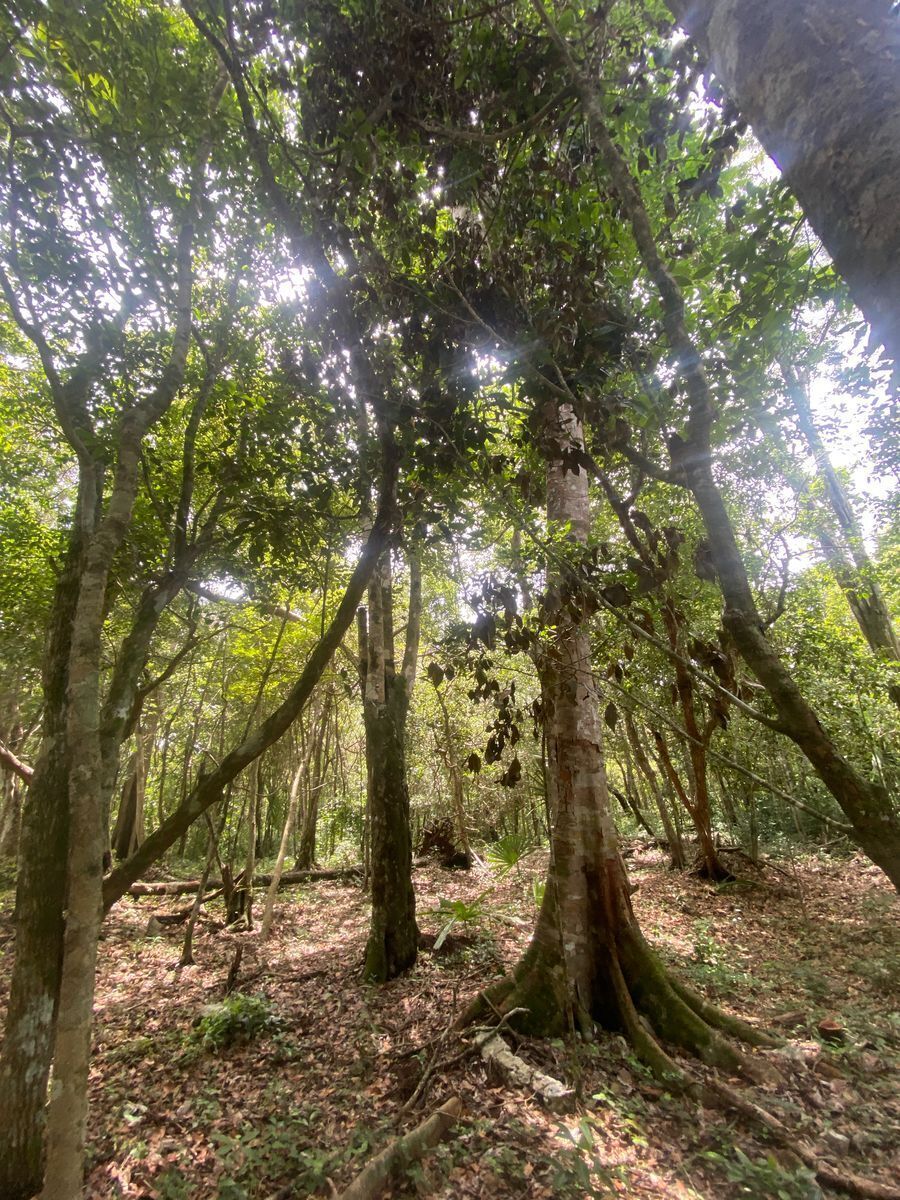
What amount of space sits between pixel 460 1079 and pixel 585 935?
4.89ft

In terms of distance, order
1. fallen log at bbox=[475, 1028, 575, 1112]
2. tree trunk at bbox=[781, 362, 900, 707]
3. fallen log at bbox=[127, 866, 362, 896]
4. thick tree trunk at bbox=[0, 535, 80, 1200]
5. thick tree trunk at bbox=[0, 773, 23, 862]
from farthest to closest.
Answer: thick tree trunk at bbox=[0, 773, 23, 862] → fallen log at bbox=[127, 866, 362, 896] → tree trunk at bbox=[781, 362, 900, 707] → fallen log at bbox=[475, 1028, 575, 1112] → thick tree trunk at bbox=[0, 535, 80, 1200]

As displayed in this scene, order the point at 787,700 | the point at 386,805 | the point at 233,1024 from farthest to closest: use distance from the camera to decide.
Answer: the point at 386,805 < the point at 233,1024 < the point at 787,700

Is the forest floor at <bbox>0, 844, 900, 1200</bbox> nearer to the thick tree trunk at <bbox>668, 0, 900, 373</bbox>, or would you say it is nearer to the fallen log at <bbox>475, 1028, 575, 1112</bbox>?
the fallen log at <bbox>475, 1028, 575, 1112</bbox>

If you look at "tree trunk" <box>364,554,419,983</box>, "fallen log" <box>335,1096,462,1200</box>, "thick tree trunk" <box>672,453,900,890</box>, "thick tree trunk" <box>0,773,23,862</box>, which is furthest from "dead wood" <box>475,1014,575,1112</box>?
"thick tree trunk" <box>0,773,23,862</box>

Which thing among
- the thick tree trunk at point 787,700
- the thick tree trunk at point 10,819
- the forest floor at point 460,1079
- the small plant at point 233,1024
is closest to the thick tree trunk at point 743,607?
the thick tree trunk at point 787,700

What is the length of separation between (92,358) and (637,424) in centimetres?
453

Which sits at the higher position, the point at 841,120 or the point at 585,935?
the point at 841,120

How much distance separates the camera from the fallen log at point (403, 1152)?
2912 millimetres

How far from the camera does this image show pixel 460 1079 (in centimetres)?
394

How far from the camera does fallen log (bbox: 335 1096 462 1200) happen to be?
9.55ft

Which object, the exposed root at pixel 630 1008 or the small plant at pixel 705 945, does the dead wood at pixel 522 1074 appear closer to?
the exposed root at pixel 630 1008

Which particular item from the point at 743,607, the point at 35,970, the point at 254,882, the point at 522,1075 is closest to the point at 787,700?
the point at 743,607

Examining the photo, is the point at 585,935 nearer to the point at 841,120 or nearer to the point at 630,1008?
the point at 630,1008

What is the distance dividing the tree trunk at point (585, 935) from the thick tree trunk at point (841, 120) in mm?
2808
